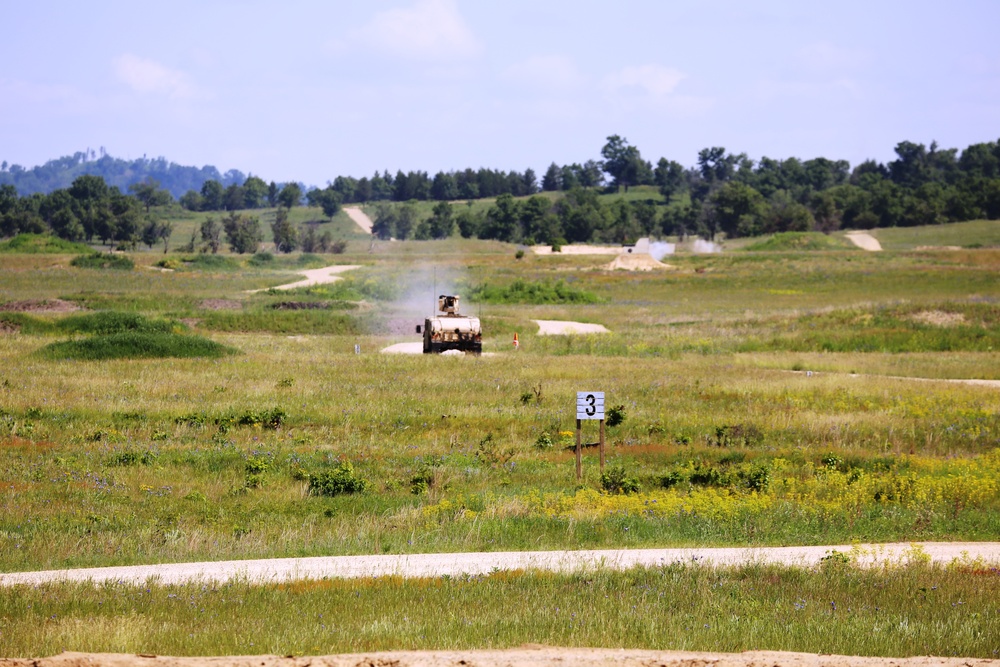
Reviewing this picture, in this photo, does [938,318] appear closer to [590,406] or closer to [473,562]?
[590,406]

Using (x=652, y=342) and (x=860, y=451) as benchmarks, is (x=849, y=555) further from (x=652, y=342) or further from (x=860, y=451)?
(x=652, y=342)

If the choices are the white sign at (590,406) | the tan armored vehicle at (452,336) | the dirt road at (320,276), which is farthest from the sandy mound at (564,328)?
the white sign at (590,406)

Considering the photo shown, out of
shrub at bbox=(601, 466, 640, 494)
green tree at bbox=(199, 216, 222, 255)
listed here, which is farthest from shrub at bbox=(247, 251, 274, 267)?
shrub at bbox=(601, 466, 640, 494)

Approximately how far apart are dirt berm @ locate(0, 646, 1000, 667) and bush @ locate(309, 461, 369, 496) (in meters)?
11.0

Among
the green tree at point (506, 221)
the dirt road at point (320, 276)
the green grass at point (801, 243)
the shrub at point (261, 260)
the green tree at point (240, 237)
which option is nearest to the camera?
the dirt road at point (320, 276)

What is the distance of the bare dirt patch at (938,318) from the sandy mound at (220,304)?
43.8 meters

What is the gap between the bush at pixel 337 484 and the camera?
22.3m

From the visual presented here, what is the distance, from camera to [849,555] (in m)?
17.0

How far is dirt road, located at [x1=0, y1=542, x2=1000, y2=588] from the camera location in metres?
15.4

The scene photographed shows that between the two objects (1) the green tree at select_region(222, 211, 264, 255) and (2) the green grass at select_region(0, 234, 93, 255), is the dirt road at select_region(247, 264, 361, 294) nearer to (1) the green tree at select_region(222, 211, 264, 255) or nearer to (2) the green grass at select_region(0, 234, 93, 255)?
(2) the green grass at select_region(0, 234, 93, 255)

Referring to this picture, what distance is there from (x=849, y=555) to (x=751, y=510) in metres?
3.93

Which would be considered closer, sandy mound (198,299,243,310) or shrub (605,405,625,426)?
shrub (605,405,625,426)

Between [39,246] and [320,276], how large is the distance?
4292cm

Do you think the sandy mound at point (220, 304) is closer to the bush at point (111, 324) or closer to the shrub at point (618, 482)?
the bush at point (111, 324)
